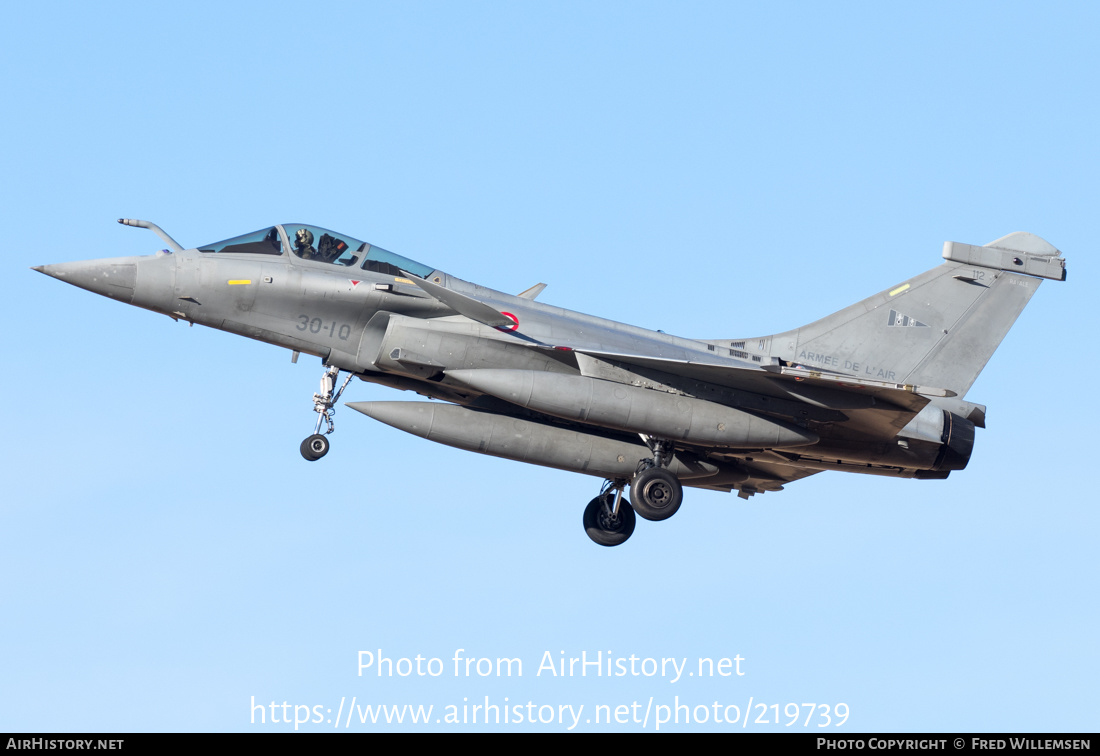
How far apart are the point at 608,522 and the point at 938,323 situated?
576 centimetres

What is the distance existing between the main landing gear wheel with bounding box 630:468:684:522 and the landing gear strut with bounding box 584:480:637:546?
1741 millimetres

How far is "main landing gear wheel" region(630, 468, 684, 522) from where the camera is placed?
A: 55.2 feet

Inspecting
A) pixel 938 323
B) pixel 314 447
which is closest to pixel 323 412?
pixel 314 447

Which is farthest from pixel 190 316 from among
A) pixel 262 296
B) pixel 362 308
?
pixel 362 308

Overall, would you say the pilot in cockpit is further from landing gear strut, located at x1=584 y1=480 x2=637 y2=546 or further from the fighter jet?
landing gear strut, located at x1=584 y1=480 x2=637 y2=546

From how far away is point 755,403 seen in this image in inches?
656

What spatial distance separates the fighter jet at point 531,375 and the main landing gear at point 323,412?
0.7 inches

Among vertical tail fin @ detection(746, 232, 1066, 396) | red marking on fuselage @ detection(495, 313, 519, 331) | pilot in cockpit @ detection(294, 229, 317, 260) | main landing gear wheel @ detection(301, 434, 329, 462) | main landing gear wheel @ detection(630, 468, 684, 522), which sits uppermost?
vertical tail fin @ detection(746, 232, 1066, 396)

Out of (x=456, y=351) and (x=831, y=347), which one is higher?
(x=831, y=347)

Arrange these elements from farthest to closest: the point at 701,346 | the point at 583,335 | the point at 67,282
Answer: the point at 701,346
the point at 583,335
the point at 67,282

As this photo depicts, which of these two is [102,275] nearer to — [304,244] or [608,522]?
[304,244]

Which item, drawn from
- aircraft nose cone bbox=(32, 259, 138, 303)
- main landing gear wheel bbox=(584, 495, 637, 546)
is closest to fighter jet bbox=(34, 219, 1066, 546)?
aircraft nose cone bbox=(32, 259, 138, 303)

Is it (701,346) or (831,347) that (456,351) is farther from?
(831,347)
